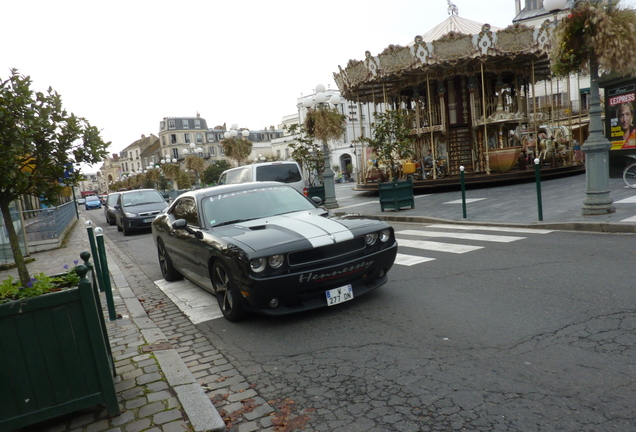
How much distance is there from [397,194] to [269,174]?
3.89 metres

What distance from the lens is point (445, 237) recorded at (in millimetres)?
9273

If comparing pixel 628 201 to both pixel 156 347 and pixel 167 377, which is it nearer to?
pixel 156 347

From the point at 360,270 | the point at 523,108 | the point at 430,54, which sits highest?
the point at 430,54

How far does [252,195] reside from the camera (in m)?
6.26

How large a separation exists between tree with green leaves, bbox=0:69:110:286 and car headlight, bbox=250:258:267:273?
205 cm

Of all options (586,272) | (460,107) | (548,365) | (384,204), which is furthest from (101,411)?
(460,107)

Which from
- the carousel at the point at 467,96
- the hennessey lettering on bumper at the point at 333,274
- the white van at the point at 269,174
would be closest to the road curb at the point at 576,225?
the hennessey lettering on bumper at the point at 333,274

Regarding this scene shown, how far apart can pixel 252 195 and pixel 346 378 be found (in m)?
3.26

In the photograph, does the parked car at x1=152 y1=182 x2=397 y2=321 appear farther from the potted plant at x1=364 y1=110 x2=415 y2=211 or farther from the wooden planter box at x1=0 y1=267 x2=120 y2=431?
the potted plant at x1=364 y1=110 x2=415 y2=211

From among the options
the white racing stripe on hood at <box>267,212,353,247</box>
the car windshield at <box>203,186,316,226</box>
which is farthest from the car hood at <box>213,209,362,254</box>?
the car windshield at <box>203,186,316,226</box>

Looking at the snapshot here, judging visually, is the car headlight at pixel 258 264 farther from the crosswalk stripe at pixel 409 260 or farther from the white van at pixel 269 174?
the white van at pixel 269 174

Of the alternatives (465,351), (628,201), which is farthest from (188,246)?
(628,201)

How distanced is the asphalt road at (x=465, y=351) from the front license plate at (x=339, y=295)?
0.59ft

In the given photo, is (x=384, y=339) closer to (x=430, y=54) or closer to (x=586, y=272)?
(x=586, y=272)
